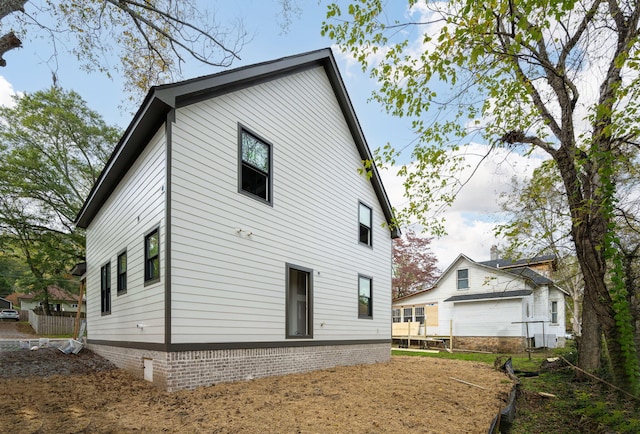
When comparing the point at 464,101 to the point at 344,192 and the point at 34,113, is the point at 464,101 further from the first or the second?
the point at 34,113

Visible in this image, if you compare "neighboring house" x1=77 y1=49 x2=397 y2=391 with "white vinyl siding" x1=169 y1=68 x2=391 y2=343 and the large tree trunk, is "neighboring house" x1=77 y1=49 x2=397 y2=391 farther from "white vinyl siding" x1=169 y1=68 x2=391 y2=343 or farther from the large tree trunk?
the large tree trunk

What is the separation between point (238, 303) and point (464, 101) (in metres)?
6.00

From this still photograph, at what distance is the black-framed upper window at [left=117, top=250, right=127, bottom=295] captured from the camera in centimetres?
906

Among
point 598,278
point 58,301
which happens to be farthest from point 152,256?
point 58,301

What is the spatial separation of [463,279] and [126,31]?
21.5 meters

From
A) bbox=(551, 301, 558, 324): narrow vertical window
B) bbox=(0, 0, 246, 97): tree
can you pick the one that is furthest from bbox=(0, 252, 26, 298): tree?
bbox=(551, 301, 558, 324): narrow vertical window

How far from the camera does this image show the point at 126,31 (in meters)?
9.03

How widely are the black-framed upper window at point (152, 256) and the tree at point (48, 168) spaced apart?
17.3 metres

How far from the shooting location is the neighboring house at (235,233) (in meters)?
6.66

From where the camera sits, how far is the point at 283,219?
9.12m

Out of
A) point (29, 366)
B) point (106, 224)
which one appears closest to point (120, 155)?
point (106, 224)

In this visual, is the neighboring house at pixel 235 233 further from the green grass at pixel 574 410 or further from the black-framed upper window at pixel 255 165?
the green grass at pixel 574 410

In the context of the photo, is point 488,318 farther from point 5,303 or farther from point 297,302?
point 5,303

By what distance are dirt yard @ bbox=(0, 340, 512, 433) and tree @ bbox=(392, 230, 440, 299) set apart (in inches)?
870
